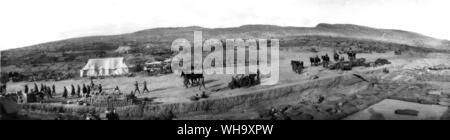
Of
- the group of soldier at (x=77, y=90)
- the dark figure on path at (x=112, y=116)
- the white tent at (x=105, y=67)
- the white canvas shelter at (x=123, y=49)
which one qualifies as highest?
the white canvas shelter at (x=123, y=49)

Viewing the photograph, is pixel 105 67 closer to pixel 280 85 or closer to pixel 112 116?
pixel 112 116

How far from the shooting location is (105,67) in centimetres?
2212

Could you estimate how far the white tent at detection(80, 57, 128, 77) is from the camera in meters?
22.1

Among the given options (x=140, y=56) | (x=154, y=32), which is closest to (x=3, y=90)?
(x=140, y=56)

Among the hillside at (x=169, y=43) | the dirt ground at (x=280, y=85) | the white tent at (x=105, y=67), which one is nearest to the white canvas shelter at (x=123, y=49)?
the hillside at (x=169, y=43)

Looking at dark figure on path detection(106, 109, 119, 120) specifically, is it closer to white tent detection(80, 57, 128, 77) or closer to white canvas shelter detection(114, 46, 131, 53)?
white tent detection(80, 57, 128, 77)

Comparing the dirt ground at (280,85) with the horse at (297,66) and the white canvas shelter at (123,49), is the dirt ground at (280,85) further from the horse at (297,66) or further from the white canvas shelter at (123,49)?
the white canvas shelter at (123,49)

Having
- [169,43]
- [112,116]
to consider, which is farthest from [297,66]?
[112,116]

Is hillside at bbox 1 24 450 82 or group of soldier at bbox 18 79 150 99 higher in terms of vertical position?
hillside at bbox 1 24 450 82

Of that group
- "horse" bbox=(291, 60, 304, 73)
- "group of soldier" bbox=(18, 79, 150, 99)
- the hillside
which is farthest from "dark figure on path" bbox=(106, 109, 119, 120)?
"horse" bbox=(291, 60, 304, 73)

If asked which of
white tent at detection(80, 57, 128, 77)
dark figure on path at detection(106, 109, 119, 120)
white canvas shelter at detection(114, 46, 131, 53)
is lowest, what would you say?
dark figure on path at detection(106, 109, 119, 120)

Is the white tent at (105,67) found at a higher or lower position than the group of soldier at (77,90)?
higher

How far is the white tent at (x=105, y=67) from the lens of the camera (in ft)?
72.4
